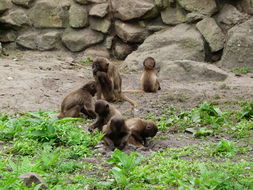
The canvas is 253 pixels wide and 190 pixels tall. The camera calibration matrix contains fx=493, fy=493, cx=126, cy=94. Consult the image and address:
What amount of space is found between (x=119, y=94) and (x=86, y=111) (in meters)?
2.13

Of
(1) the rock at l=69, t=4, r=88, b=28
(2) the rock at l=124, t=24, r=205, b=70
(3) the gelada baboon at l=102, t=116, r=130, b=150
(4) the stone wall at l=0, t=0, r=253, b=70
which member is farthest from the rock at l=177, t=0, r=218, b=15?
(3) the gelada baboon at l=102, t=116, r=130, b=150

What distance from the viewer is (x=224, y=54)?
15.7 metres

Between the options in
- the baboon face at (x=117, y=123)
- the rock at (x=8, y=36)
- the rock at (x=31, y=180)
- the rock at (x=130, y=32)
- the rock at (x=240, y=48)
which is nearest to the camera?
the rock at (x=31, y=180)

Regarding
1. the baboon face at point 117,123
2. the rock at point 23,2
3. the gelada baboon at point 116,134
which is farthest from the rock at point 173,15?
the baboon face at point 117,123

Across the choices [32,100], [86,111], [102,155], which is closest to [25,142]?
[102,155]

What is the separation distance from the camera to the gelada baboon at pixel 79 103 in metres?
10.2

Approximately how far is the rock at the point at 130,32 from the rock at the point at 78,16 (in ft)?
3.78

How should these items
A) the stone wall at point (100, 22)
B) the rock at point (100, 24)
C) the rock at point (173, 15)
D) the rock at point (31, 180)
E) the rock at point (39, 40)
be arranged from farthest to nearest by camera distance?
the rock at point (39, 40), the rock at point (100, 24), the rock at point (173, 15), the stone wall at point (100, 22), the rock at point (31, 180)

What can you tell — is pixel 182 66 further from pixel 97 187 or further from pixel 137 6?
pixel 97 187

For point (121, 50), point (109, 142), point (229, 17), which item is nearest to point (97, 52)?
point (121, 50)

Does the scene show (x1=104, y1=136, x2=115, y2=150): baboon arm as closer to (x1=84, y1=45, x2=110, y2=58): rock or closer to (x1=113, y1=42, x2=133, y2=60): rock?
(x1=84, y1=45, x2=110, y2=58): rock

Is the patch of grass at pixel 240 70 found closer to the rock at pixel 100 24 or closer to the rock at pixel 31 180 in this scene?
the rock at pixel 100 24

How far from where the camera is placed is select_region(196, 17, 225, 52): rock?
15992mm

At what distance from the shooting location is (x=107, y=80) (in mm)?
12047
